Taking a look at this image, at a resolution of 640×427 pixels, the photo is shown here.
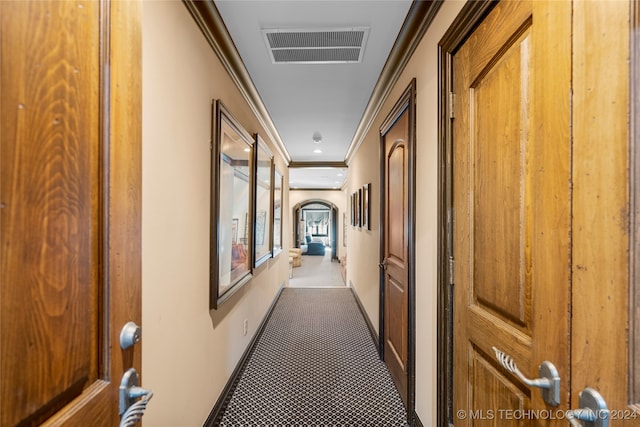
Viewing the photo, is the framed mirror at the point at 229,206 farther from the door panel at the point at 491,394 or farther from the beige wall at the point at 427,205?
the door panel at the point at 491,394

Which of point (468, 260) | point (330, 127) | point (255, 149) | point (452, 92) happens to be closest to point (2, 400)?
point (468, 260)

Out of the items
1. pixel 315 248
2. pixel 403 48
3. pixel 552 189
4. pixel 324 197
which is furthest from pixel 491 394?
pixel 315 248

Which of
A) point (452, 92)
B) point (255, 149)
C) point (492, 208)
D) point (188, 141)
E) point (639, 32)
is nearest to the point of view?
point (639, 32)

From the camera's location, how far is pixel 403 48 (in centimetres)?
197

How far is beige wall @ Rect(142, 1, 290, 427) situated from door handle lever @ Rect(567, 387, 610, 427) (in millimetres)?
1322

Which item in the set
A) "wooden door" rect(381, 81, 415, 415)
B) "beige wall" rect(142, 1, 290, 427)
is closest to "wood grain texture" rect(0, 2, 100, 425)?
"beige wall" rect(142, 1, 290, 427)

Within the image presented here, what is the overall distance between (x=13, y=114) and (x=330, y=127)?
3658 millimetres

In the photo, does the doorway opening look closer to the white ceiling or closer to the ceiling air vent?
the white ceiling

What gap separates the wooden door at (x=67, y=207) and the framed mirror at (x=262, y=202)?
2.08 meters

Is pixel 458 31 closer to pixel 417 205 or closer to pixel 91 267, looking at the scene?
pixel 417 205

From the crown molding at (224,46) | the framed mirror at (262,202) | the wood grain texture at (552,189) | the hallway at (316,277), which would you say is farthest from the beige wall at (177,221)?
the hallway at (316,277)

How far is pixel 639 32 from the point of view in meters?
0.58

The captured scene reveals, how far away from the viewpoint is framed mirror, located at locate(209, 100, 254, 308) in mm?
1836

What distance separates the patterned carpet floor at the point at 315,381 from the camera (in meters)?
1.97
